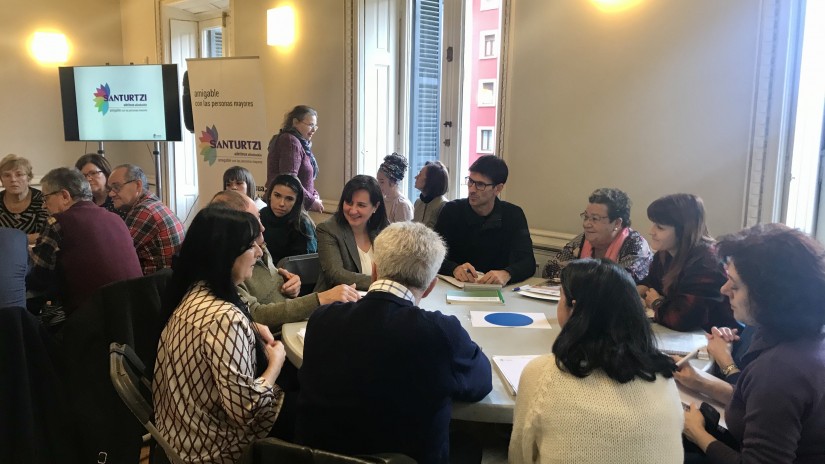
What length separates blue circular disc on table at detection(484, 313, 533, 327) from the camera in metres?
2.17

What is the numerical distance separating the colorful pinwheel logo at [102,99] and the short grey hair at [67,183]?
3782 millimetres

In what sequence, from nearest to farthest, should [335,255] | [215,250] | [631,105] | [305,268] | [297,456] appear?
[297,456]
[215,250]
[335,255]
[305,268]
[631,105]

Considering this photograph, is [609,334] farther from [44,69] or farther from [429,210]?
[44,69]

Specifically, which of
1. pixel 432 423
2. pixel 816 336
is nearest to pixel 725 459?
pixel 816 336

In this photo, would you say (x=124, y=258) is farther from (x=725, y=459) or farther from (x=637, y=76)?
(x=637, y=76)

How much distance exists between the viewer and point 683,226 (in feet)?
7.37

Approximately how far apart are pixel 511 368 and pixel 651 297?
2.84ft

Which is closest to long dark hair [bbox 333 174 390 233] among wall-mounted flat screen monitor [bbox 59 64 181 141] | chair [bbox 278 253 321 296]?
chair [bbox 278 253 321 296]

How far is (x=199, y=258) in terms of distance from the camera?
162 centimetres

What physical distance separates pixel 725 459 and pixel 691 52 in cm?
217

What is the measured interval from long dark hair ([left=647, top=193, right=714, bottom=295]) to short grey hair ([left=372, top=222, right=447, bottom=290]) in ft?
3.45

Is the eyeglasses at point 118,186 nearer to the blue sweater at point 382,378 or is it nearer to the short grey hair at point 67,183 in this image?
the short grey hair at point 67,183

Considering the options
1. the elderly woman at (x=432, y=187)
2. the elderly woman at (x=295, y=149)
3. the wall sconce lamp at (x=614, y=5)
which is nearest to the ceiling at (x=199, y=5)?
the elderly woman at (x=295, y=149)

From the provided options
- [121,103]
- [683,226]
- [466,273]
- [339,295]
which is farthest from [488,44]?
[121,103]
